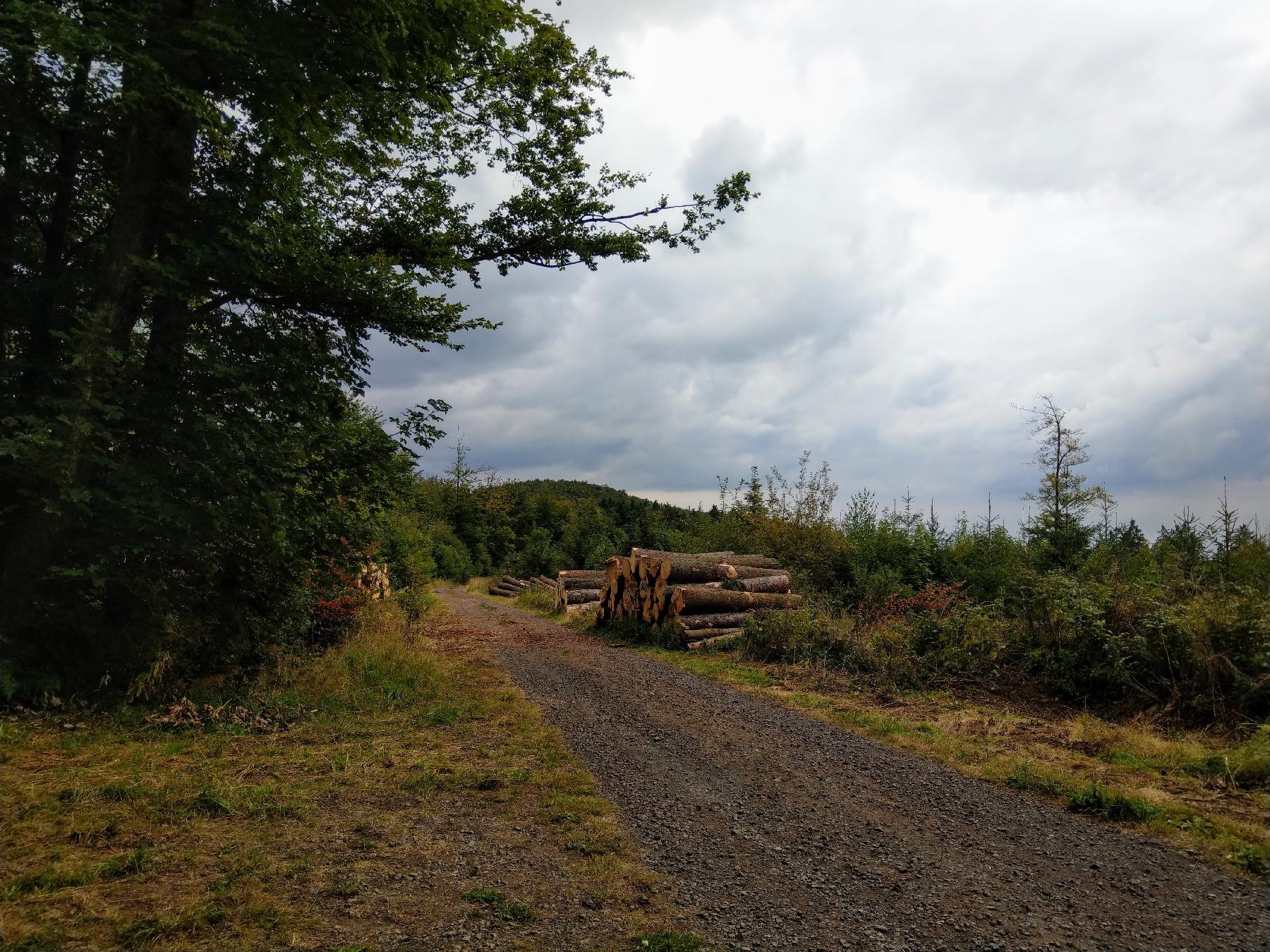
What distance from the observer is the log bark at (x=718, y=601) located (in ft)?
42.1

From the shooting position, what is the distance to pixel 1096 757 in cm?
554

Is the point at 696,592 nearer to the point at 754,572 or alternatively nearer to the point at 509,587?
the point at 754,572

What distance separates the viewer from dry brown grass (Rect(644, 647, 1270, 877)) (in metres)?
4.02

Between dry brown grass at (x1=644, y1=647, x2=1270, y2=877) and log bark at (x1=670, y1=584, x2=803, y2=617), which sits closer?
dry brown grass at (x1=644, y1=647, x2=1270, y2=877)

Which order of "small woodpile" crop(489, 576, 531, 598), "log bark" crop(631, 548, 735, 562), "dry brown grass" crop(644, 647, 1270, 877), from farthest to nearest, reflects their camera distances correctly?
"small woodpile" crop(489, 576, 531, 598)
"log bark" crop(631, 548, 735, 562)
"dry brown grass" crop(644, 647, 1270, 877)

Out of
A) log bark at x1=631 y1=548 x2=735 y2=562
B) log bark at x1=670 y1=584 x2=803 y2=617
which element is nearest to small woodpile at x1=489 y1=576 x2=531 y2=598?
log bark at x1=631 y1=548 x2=735 y2=562

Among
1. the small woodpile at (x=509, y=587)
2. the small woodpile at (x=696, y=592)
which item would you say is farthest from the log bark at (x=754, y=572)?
the small woodpile at (x=509, y=587)

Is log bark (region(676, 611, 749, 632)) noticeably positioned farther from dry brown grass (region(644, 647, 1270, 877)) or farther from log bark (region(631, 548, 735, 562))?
dry brown grass (region(644, 647, 1270, 877))

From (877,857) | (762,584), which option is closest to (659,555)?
(762,584)

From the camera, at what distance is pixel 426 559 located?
1878 cm

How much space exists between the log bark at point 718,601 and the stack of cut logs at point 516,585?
14974 millimetres

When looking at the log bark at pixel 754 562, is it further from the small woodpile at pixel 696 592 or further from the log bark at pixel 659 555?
the log bark at pixel 659 555

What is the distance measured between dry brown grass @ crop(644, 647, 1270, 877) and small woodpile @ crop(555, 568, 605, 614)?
36.2 ft

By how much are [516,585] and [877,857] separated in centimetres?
2732
